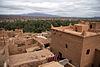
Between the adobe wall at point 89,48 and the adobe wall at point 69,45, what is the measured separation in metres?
0.54

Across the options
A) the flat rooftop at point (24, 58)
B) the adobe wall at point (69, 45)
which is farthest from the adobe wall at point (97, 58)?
the flat rooftop at point (24, 58)

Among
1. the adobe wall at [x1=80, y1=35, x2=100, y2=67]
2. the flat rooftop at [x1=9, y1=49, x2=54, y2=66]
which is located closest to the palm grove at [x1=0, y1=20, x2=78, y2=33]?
the adobe wall at [x1=80, y1=35, x2=100, y2=67]

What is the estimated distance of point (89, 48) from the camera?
34.6ft

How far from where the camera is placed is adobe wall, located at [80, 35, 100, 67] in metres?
10.1

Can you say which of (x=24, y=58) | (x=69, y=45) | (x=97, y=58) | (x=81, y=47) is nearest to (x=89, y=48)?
(x=81, y=47)

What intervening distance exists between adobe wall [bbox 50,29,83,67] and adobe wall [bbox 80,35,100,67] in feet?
1.76

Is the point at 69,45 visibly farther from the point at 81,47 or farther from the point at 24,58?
the point at 24,58

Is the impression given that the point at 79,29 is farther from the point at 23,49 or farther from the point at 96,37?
the point at 23,49

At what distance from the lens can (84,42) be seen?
9805 millimetres

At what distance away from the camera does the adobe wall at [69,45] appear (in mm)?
10416

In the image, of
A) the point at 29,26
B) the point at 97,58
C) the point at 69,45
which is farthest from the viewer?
the point at 29,26

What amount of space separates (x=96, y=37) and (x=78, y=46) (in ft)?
9.65

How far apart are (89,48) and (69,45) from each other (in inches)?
104

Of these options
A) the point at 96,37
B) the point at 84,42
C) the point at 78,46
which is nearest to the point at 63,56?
the point at 78,46
